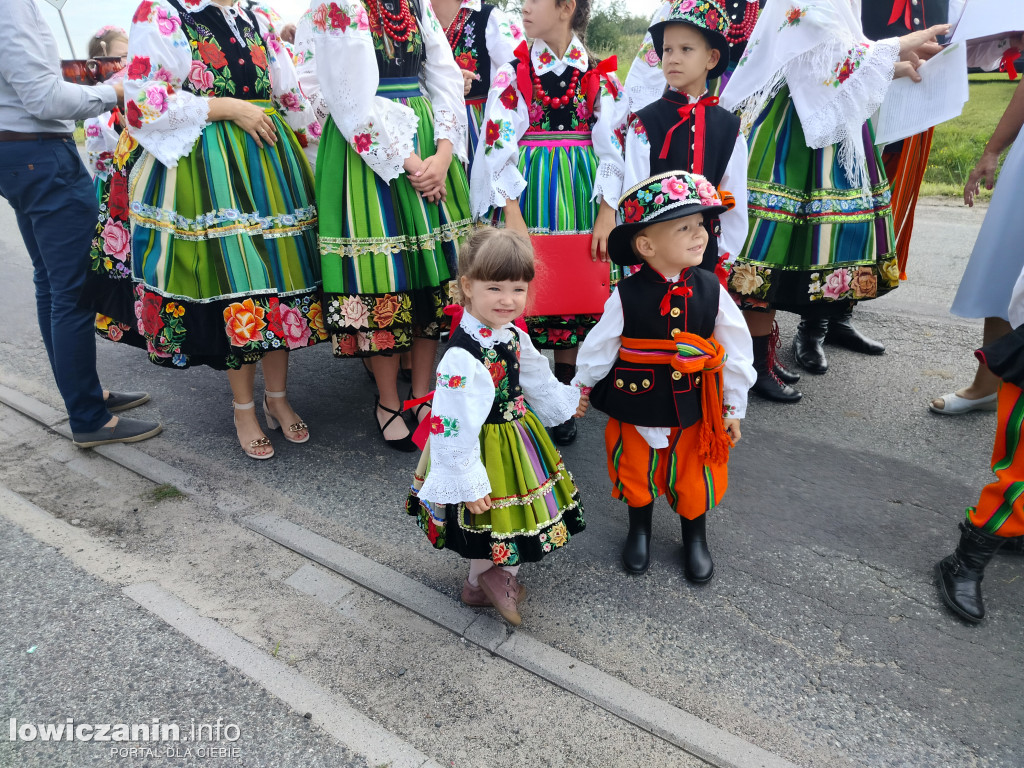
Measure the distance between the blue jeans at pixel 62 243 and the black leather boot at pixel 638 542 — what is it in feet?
8.32

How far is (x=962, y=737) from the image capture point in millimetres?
1760

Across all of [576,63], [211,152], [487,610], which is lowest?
[487,610]

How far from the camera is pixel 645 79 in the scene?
3168 mm

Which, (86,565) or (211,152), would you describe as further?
(211,152)

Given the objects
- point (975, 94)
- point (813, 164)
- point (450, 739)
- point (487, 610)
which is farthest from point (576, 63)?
point (975, 94)

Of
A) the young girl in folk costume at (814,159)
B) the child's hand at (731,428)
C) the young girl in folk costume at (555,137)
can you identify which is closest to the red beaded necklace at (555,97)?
the young girl in folk costume at (555,137)

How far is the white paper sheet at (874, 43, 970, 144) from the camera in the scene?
2.93 meters

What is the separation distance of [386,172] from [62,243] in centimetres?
149

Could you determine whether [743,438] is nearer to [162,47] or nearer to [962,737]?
[962,737]

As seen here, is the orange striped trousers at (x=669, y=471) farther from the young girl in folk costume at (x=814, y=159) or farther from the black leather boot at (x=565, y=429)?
the young girl in folk costume at (x=814, y=159)

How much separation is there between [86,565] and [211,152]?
1.63m

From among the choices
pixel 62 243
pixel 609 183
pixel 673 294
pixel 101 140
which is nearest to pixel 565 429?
pixel 609 183

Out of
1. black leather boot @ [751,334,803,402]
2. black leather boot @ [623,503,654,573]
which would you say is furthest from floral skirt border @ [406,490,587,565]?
black leather boot @ [751,334,803,402]

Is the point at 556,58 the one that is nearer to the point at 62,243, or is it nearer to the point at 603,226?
the point at 603,226
